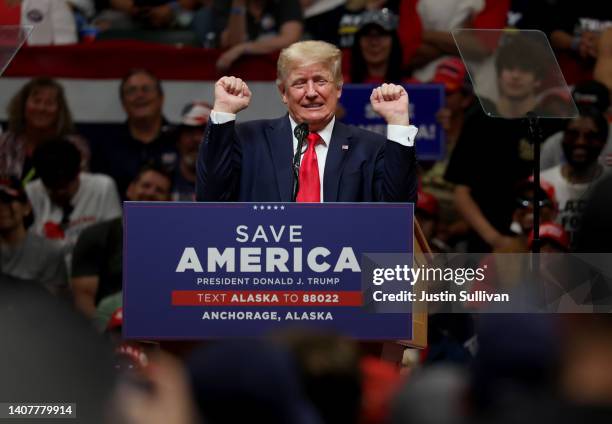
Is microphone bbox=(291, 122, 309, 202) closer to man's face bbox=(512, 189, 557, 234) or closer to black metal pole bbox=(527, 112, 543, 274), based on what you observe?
black metal pole bbox=(527, 112, 543, 274)

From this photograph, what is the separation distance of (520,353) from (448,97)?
7.17m

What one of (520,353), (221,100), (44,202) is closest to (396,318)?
(221,100)

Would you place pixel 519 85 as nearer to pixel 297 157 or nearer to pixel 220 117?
pixel 297 157

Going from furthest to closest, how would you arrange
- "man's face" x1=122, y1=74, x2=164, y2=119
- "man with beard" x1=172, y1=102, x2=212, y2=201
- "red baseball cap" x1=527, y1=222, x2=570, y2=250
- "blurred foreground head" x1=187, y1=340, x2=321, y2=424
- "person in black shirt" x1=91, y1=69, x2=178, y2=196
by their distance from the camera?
"man's face" x1=122, y1=74, x2=164, y2=119 → "person in black shirt" x1=91, y1=69, x2=178, y2=196 → "man with beard" x1=172, y1=102, x2=212, y2=201 → "red baseball cap" x1=527, y1=222, x2=570, y2=250 → "blurred foreground head" x1=187, y1=340, x2=321, y2=424

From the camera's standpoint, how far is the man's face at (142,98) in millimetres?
9961

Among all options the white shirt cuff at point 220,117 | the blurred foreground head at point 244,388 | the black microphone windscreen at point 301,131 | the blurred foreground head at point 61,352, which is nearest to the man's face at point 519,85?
the black microphone windscreen at point 301,131

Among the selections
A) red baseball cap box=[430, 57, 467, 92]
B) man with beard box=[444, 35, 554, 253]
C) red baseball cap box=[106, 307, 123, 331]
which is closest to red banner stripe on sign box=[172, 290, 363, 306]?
red baseball cap box=[106, 307, 123, 331]

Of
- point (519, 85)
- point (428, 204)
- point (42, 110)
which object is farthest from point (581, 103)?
point (42, 110)

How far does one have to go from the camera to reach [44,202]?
378 inches

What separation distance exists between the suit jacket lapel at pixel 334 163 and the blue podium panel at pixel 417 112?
3.16 meters

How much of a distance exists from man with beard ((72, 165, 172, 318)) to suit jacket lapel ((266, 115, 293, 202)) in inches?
102

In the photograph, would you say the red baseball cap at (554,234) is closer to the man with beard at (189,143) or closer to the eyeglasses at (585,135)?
the eyeglasses at (585,135)

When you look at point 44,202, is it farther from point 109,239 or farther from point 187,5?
point 187,5

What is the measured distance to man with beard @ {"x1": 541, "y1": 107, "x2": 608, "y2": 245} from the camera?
29.8ft
